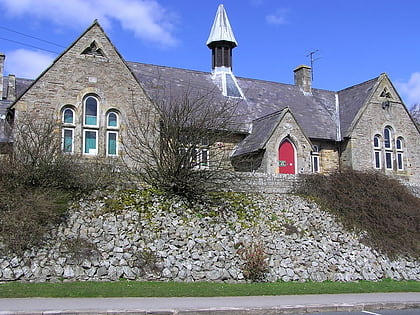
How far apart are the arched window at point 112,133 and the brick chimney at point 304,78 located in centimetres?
1689

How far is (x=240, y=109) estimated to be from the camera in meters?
29.8

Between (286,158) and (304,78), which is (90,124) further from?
(304,78)

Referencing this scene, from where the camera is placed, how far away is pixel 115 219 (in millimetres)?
16906

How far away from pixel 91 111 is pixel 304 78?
59.8 feet

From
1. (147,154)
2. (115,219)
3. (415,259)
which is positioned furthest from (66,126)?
(415,259)

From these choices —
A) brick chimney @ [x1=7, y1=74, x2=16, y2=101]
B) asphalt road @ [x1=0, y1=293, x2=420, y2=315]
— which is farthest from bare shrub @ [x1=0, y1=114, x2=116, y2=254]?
brick chimney @ [x1=7, y1=74, x2=16, y2=101]

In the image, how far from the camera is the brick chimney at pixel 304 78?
35156 mm

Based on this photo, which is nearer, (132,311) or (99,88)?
(132,311)

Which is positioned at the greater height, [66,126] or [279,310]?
[66,126]

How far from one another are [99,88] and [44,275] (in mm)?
10388

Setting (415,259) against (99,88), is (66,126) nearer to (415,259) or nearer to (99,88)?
(99,88)

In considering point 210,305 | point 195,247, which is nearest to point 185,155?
point 195,247

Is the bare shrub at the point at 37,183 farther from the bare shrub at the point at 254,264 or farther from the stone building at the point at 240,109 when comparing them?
the bare shrub at the point at 254,264

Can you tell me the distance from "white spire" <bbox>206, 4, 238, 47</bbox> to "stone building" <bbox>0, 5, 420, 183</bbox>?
77mm
